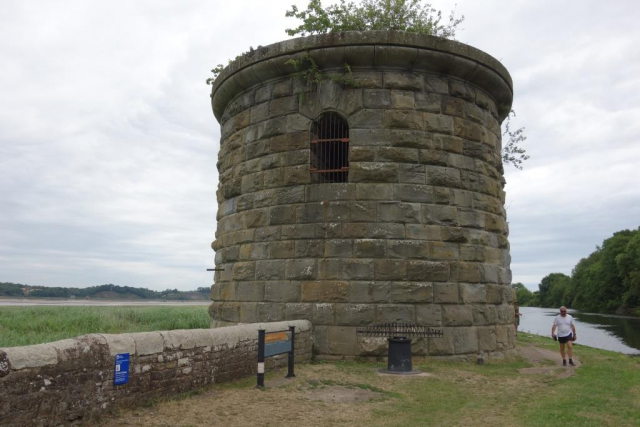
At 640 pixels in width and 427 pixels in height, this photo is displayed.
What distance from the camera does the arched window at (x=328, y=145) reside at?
10094mm

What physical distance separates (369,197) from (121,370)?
5.44m

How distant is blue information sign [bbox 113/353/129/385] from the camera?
5.24m

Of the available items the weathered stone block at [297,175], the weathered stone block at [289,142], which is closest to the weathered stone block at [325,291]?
the weathered stone block at [297,175]

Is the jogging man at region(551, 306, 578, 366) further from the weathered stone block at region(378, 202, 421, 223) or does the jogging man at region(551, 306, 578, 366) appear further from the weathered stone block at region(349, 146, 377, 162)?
the weathered stone block at region(349, 146, 377, 162)

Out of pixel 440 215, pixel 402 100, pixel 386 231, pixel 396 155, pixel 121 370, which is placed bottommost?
pixel 121 370

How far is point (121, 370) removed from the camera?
5.29m

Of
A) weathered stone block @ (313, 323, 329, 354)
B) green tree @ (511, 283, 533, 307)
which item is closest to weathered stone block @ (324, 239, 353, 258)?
weathered stone block @ (313, 323, 329, 354)

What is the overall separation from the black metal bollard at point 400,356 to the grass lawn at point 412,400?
1.30ft

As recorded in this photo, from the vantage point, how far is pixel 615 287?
58.6 meters

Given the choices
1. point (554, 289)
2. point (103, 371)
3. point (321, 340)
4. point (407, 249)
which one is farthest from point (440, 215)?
point (554, 289)

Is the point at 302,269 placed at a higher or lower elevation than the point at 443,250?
lower

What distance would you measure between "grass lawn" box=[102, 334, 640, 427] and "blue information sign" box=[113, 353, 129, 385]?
0.31m

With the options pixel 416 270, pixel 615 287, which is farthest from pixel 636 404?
pixel 615 287

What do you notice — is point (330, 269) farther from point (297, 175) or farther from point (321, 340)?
point (297, 175)
